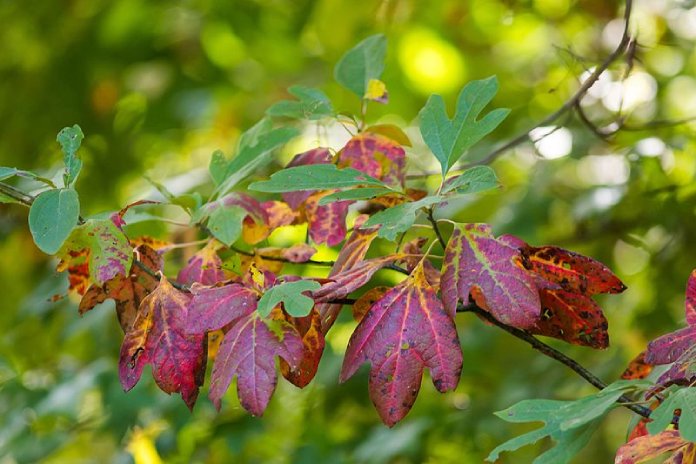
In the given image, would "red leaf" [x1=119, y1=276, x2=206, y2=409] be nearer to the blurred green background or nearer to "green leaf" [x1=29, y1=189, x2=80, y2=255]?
"green leaf" [x1=29, y1=189, x2=80, y2=255]

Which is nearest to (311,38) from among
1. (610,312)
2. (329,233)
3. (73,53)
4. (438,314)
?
(73,53)

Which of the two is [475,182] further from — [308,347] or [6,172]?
[6,172]

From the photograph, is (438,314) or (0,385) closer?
(438,314)

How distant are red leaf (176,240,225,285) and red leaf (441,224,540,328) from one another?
0.26m

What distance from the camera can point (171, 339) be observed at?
2.47ft

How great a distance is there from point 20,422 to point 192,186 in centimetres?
56

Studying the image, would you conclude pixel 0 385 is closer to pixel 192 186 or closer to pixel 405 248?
pixel 192 186

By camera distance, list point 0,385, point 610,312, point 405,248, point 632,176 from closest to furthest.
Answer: point 405,248, point 632,176, point 0,385, point 610,312

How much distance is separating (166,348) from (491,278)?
10.8 inches

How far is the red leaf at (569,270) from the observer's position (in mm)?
744

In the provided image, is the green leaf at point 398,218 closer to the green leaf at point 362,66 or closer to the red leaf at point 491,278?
the red leaf at point 491,278

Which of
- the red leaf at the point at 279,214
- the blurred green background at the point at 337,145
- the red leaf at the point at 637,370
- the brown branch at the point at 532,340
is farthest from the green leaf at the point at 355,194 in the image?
the blurred green background at the point at 337,145

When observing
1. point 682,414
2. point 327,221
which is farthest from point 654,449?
point 327,221

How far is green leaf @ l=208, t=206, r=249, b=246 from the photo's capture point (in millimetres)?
836
